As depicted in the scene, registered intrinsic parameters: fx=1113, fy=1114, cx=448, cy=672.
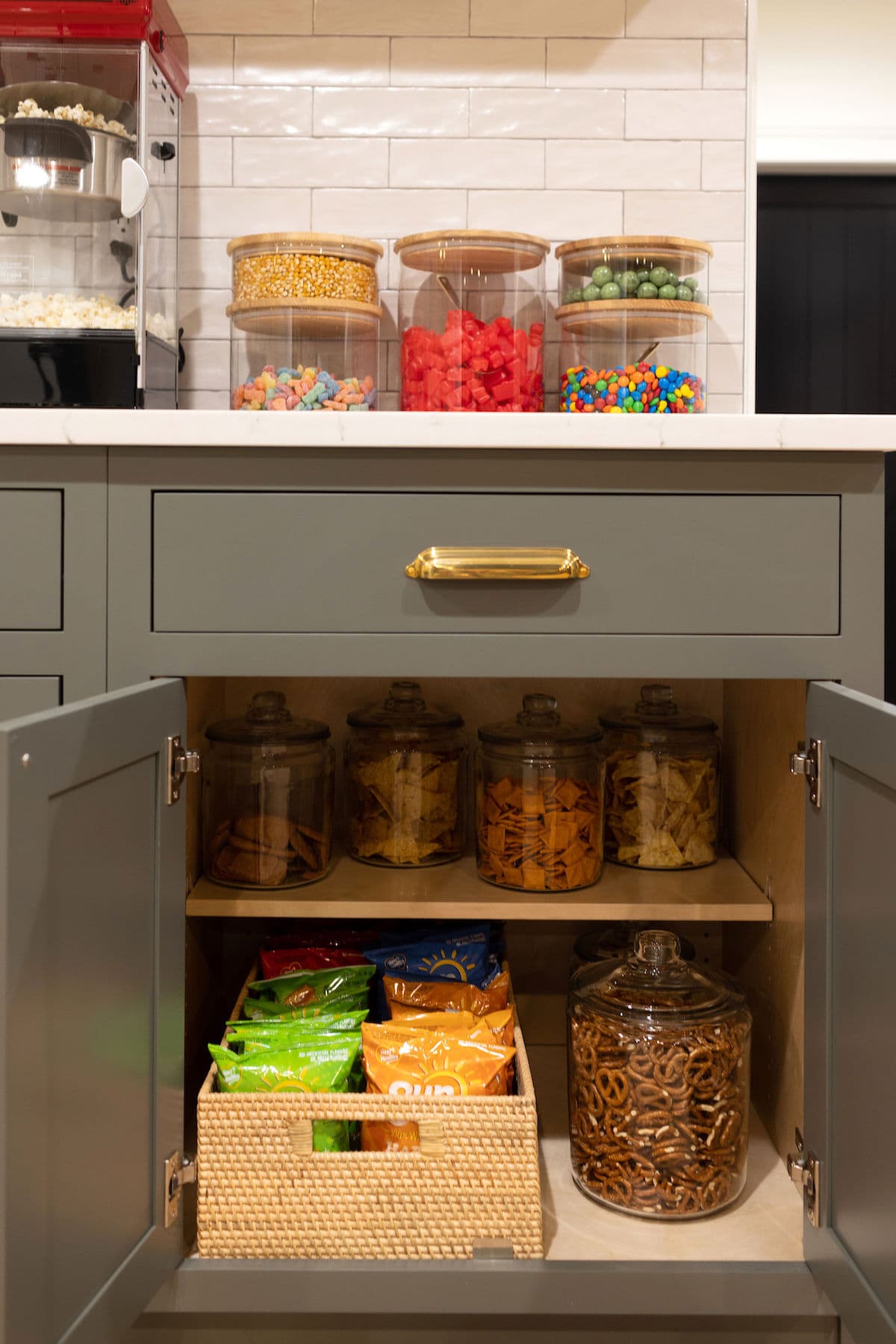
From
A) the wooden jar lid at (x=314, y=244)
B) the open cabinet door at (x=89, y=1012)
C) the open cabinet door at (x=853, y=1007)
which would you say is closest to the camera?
the open cabinet door at (x=89, y=1012)

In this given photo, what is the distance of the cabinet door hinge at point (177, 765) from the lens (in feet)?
3.91

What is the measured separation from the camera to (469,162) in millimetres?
1744

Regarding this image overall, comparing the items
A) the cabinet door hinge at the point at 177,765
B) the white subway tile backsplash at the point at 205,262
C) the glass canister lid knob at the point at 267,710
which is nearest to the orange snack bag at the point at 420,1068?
the cabinet door hinge at the point at 177,765

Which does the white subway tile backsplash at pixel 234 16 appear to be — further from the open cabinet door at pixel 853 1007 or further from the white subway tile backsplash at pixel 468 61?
the open cabinet door at pixel 853 1007

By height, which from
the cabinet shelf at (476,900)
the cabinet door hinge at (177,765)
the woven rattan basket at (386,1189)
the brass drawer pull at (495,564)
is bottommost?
the woven rattan basket at (386,1189)

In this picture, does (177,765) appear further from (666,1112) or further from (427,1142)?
(666,1112)

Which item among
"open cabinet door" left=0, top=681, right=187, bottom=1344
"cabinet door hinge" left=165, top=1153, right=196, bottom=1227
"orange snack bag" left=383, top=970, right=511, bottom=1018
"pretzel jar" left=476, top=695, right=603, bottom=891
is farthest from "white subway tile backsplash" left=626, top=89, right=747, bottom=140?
"cabinet door hinge" left=165, top=1153, right=196, bottom=1227

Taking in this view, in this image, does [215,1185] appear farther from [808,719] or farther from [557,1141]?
[808,719]

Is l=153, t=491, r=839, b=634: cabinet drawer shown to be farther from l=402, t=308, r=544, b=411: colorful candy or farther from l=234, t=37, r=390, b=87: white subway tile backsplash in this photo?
l=234, t=37, r=390, b=87: white subway tile backsplash

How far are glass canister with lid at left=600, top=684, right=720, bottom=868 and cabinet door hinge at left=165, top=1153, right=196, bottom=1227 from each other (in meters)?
0.73

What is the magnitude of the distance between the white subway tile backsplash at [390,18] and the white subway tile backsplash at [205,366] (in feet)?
1.70

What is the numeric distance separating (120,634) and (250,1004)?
21.5 inches

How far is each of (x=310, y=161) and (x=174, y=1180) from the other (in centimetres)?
145

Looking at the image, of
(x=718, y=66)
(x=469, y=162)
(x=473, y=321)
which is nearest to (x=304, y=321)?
(x=473, y=321)
